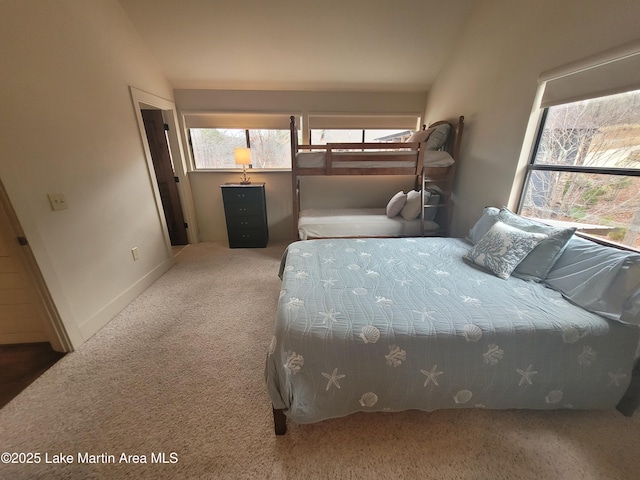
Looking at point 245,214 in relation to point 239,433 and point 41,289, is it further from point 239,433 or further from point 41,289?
point 239,433

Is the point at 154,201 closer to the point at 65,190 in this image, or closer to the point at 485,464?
the point at 65,190

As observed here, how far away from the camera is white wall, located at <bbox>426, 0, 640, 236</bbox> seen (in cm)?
157

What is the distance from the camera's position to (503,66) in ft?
7.30

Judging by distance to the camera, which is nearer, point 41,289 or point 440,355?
point 440,355

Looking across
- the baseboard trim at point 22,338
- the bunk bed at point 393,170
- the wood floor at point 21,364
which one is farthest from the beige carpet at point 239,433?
the bunk bed at point 393,170

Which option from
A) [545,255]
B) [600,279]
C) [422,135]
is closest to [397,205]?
[422,135]

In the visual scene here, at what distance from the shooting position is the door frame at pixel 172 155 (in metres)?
2.63

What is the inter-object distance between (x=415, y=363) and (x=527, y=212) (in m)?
1.95

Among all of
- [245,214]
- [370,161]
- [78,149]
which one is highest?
[78,149]

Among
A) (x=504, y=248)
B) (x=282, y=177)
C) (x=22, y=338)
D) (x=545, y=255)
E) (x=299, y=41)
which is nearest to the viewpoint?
(x=545, y=255)

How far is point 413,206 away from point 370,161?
0.79m

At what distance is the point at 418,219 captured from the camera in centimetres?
310

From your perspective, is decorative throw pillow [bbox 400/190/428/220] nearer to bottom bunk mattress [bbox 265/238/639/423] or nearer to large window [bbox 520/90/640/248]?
large window [bbox 520/90/640/248]

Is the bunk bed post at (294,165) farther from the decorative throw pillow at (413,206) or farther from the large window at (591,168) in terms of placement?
the large window at (591,168)
